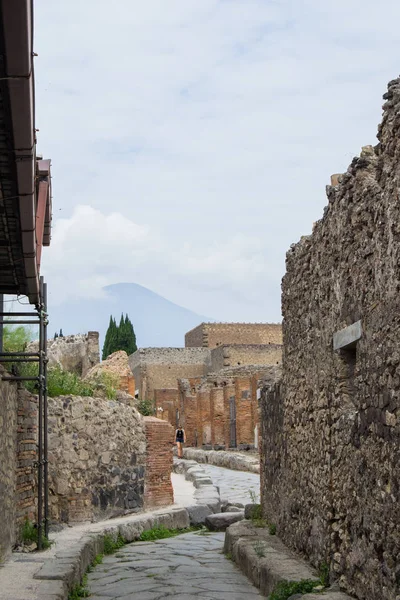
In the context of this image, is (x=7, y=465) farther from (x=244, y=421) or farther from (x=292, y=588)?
(x=244, y=421)

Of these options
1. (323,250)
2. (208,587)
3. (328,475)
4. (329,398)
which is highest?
(323,250)

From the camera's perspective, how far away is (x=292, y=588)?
21.8 ft

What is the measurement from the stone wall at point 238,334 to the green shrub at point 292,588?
54474 millimetres

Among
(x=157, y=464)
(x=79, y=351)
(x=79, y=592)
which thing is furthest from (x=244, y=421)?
(x=79, y=592)

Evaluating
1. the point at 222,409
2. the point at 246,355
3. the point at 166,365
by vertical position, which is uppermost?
the point at 246,355

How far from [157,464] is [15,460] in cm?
371

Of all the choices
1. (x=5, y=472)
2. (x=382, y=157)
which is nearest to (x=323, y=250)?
(x=382, y=157)

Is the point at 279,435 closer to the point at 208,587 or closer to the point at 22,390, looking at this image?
the point at 208,587

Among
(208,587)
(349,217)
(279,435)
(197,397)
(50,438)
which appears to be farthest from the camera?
(197,397)

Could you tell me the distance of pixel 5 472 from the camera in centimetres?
870

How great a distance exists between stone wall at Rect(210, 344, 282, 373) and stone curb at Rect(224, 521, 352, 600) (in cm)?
4431

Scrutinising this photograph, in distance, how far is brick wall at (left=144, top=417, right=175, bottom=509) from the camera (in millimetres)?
12852

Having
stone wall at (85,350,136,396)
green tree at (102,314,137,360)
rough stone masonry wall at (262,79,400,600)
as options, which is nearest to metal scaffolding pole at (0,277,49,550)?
rough stone masonry wall at (262,79,400,600)

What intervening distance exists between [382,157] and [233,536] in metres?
5.34
